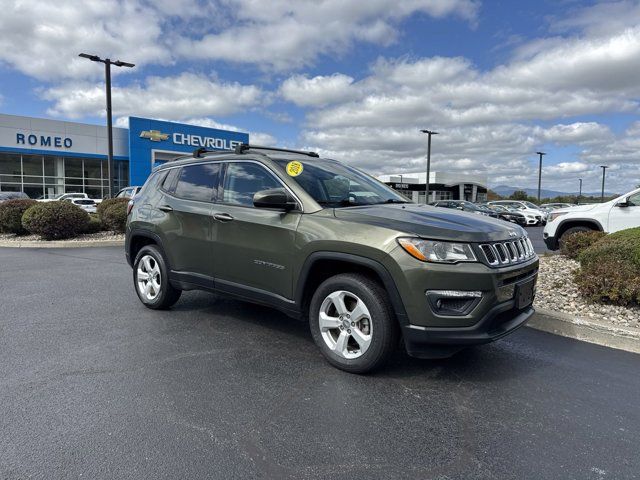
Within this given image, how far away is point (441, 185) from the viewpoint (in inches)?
2490

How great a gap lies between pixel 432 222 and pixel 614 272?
3.33 m

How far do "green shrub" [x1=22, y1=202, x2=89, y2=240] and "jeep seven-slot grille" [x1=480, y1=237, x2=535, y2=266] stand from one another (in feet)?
41.2

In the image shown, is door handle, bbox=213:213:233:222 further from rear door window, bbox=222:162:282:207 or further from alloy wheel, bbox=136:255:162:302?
alloy wheel, bbox=136:255:162:302

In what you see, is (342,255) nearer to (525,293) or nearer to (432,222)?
(432,222)

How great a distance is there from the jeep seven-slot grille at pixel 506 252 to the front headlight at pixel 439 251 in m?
0.14

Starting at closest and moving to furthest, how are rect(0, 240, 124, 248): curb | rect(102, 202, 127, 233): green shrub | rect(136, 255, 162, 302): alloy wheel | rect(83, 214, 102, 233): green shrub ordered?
rect(136, 255, 162, 302): alloy wheel
rect(0, 240, 124, 248): curb
rect(102, 202, 127, 233): green shrub
rect(83, 214, 102, 233): green shrub

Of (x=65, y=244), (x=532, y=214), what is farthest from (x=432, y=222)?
(x=532, y=214)

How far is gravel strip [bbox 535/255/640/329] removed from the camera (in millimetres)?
5168

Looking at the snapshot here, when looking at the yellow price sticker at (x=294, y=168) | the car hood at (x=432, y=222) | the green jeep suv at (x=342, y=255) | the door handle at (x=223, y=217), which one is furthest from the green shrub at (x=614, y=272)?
the door handle at (x=223, y=217)

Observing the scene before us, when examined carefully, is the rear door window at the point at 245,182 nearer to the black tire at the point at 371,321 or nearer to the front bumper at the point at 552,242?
the black tire at the point at 371,321

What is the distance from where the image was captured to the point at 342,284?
3.73 meters

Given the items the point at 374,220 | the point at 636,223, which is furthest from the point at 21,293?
the point at 636,223

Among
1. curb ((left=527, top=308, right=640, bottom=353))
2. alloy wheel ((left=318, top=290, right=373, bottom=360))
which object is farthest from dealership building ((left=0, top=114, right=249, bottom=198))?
alloy wheel ((left=318, top=290, right=373, bottom=360))

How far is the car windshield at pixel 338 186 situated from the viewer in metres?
4.30
